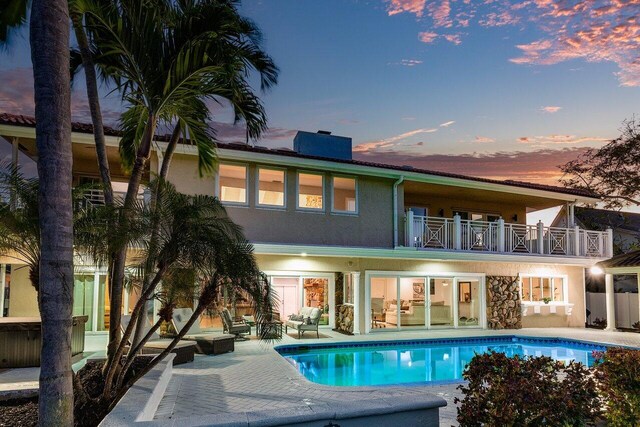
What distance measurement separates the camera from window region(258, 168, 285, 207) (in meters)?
15.4

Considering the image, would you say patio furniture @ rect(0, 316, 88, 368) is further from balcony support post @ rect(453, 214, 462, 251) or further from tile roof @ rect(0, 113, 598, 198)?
balcony support post @ rect(453, 214, 462, 251)

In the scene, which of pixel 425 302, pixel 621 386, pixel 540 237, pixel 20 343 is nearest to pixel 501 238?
pixel 540 237

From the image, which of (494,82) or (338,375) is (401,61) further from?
(338,375)

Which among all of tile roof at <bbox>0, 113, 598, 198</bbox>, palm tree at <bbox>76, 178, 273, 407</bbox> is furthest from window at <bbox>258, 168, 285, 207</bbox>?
palm tree at <bbox>76, 178, 273, 407</bbox>

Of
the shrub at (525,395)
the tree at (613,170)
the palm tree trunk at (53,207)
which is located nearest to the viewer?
the palm tree trunk at (53,207)

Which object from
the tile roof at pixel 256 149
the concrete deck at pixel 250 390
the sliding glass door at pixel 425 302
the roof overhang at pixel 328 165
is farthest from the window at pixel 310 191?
the concrete deck at pixel 250 390

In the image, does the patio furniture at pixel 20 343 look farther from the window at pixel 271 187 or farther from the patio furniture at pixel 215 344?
the window at pixel 271 187

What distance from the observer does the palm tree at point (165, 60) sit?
6613 mm

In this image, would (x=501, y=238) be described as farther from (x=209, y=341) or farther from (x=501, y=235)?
(x=209, y=341)

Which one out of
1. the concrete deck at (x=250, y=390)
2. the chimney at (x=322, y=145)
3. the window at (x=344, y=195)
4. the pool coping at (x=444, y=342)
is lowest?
the pool coping at (x=444, y=342)

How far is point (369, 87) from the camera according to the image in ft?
61.8

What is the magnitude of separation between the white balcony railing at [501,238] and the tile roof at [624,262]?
1206 mm

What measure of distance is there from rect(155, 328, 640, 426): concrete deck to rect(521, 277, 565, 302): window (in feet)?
38.7

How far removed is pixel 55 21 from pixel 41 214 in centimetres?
201
